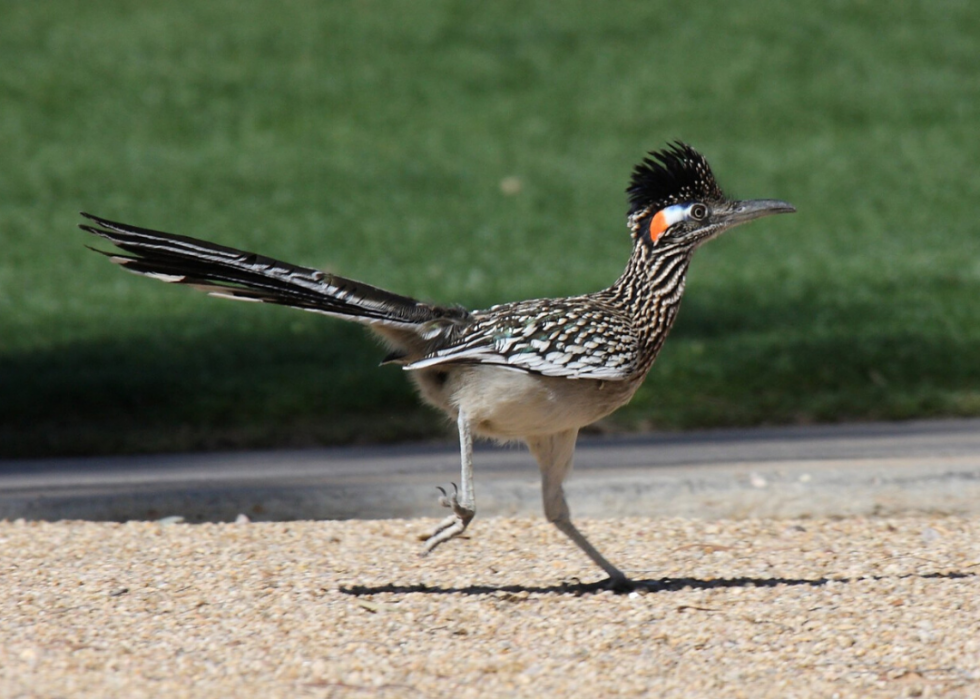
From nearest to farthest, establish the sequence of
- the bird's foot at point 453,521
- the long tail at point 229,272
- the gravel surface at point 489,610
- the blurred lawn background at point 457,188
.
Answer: the gravel surface at point 489,610 < the long tail at point 229,272 < the bird's foot at point 453,521 < the blurred lawn background at point 457,188

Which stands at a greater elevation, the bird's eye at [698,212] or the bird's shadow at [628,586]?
the bird's eye at [698,212]

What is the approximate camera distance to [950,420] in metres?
8.79

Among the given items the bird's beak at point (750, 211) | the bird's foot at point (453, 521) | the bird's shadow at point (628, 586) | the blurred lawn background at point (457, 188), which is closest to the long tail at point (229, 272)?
the bird's foot at point (453, 521)

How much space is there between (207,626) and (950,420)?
17.5ft

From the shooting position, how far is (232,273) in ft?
17.3

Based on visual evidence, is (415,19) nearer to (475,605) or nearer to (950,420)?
(950,420)

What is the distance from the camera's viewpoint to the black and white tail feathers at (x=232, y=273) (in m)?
5.18

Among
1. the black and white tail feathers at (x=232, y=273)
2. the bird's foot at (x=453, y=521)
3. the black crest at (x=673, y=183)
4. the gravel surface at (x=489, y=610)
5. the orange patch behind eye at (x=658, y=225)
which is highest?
the black crest at (x=673, y=183)

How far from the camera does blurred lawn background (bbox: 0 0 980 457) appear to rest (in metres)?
9.41

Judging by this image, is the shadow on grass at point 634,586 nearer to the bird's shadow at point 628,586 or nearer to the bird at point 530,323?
the bird's shadow at point 628,586

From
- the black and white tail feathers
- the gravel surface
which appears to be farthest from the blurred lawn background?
the black and white tail feathers

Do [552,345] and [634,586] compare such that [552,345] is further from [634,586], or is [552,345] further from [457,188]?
[457,188]

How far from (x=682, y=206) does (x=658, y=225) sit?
0.12 metres

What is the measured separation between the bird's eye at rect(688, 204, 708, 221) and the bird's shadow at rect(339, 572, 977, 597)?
147cm
